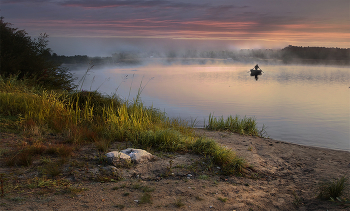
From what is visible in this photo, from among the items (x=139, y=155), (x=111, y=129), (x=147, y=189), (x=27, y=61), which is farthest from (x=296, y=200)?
(x=27, y=61)

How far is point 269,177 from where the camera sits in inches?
223

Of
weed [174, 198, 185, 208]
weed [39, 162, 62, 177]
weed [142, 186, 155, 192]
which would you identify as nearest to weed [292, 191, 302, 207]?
weed [174, 198, 185, 208]

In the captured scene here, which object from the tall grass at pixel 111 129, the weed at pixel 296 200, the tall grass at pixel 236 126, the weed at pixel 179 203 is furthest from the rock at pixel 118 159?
the tall grass at pixel 236 126

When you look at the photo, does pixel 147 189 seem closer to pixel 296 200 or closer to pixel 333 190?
pixel 296 200

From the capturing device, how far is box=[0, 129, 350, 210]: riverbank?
12.5 ft

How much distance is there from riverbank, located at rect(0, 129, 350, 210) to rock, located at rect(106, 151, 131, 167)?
0.50 feet

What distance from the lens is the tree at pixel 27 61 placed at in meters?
15.2

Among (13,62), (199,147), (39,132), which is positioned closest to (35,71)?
(13,62)

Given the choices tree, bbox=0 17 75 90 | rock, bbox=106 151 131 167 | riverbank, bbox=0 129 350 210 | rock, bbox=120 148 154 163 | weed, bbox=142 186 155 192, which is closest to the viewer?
riverbank, bbox=0 129 350 210

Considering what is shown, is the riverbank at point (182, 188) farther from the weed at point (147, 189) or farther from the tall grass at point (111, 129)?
the tall grass at point (111, 129)

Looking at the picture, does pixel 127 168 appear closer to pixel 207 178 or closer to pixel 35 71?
pixel 207 178

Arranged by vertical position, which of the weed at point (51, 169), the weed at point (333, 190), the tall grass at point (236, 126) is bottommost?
the tall grass at point (236, 126)

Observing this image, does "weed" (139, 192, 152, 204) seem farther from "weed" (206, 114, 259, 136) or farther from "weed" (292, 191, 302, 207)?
"weed" (206, 114, 259, 136)

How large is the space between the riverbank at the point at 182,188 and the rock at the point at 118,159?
0.15m
